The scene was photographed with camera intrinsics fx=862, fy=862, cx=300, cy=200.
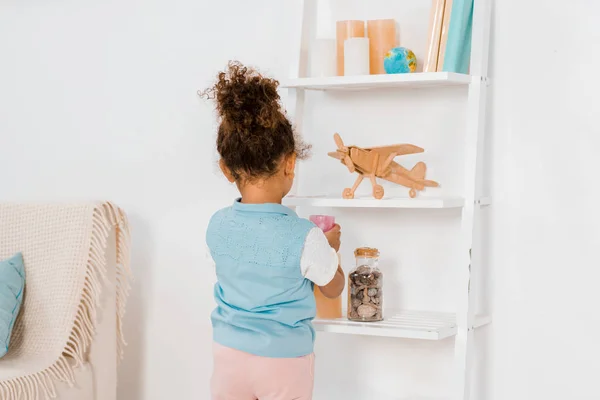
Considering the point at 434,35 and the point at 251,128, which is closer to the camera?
the point at 251,128

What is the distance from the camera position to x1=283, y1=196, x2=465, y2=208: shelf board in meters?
1.70

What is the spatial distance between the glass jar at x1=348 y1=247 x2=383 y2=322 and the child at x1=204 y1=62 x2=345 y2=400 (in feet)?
0.40

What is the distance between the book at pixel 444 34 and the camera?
5.71 feet

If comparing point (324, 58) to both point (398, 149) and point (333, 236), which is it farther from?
point (333, 236)

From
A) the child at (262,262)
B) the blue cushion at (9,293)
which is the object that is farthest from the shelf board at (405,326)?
the blue cushion at (9,293)

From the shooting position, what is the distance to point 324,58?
1.86 meters

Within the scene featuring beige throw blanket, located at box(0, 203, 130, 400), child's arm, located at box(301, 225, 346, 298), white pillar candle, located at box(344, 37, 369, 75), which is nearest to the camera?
child's arm, located at box(301, 225, 346, 298)

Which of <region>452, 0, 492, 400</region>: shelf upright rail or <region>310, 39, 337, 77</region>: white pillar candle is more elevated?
<region>310, 39, 337, 77</region>: white pillar candle

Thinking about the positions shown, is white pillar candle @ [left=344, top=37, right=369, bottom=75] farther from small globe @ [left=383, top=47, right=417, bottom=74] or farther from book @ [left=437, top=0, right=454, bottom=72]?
book @ [left=437, top=0, right=454, bottom=72]

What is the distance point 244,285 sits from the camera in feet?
5.32

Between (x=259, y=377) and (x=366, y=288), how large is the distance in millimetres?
304

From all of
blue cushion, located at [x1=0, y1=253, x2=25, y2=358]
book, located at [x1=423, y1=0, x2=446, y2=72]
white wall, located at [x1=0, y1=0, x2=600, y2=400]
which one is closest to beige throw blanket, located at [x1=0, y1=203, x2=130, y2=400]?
blue cushion, located at [x1=0, y1=253, x2=25, y2=358]

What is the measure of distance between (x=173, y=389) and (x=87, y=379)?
31 cm

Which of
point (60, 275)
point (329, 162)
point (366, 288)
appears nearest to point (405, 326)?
point (366, 288)
